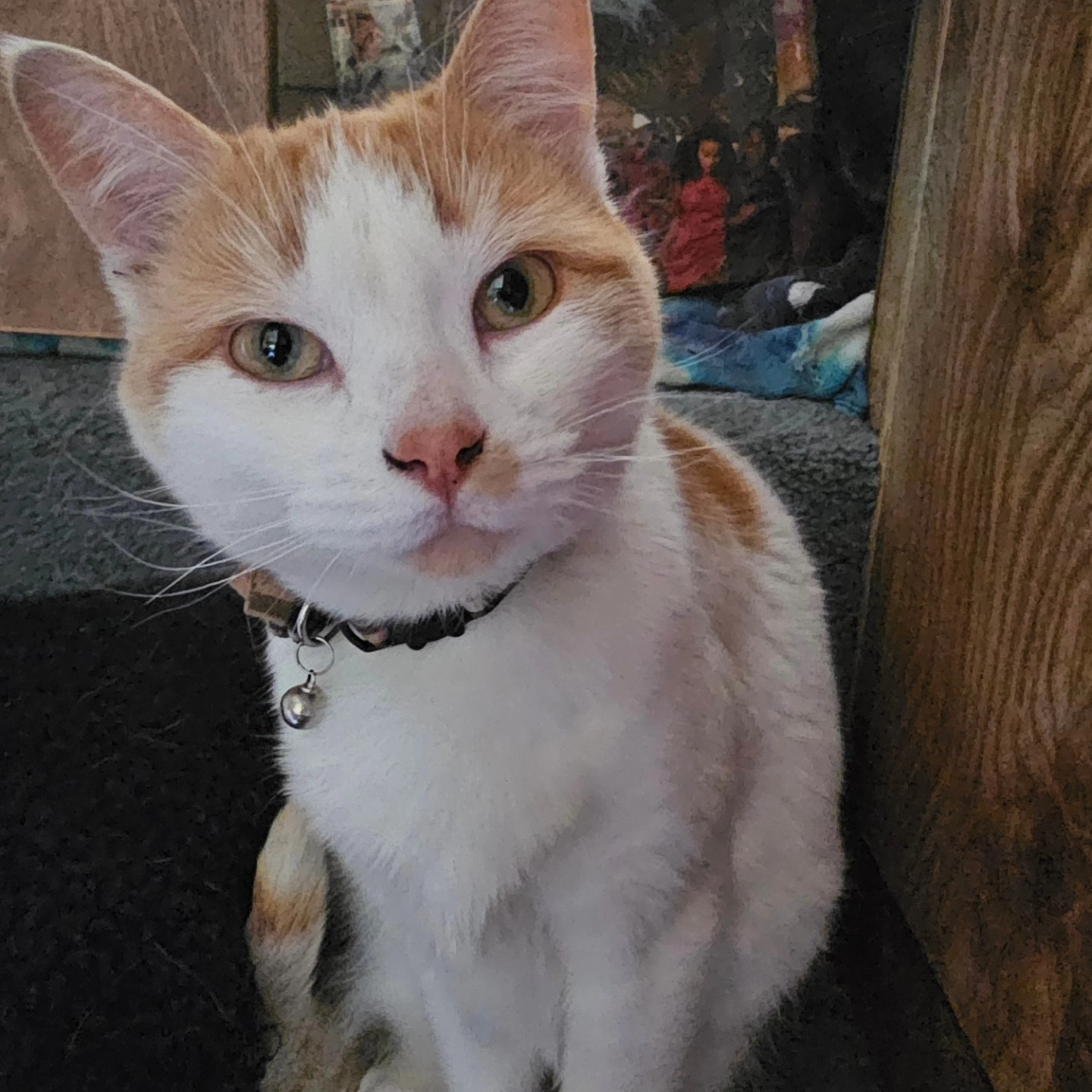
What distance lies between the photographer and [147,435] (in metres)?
0.61

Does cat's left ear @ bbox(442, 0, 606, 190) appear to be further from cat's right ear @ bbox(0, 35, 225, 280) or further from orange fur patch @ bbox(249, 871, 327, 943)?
orange fur patch @ bbox(249, 871, 327, 943)

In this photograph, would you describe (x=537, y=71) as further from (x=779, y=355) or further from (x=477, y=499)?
(x=779, y=355)

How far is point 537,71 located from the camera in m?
0.63

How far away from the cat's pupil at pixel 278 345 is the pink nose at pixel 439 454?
0.11 metres

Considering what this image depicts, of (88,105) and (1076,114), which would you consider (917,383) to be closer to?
(1076,114)

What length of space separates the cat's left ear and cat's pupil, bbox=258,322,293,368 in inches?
8.2

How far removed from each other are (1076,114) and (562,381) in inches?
12.0

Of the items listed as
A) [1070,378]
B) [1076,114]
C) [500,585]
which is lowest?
[500,585]

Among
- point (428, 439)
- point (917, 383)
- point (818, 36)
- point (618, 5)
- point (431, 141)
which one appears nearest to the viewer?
point (428, 439)

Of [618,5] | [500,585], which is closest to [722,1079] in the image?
[500,585]

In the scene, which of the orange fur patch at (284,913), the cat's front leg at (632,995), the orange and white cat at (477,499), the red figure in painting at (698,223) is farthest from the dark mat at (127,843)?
the red figure in painting at (698,223)

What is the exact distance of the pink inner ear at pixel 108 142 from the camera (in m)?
0.57

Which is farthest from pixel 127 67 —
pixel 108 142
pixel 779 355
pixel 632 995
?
pixel 632 995

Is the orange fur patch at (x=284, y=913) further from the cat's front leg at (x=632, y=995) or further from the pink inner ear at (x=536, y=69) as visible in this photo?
the pink inner ear at (x=536, y=69)
